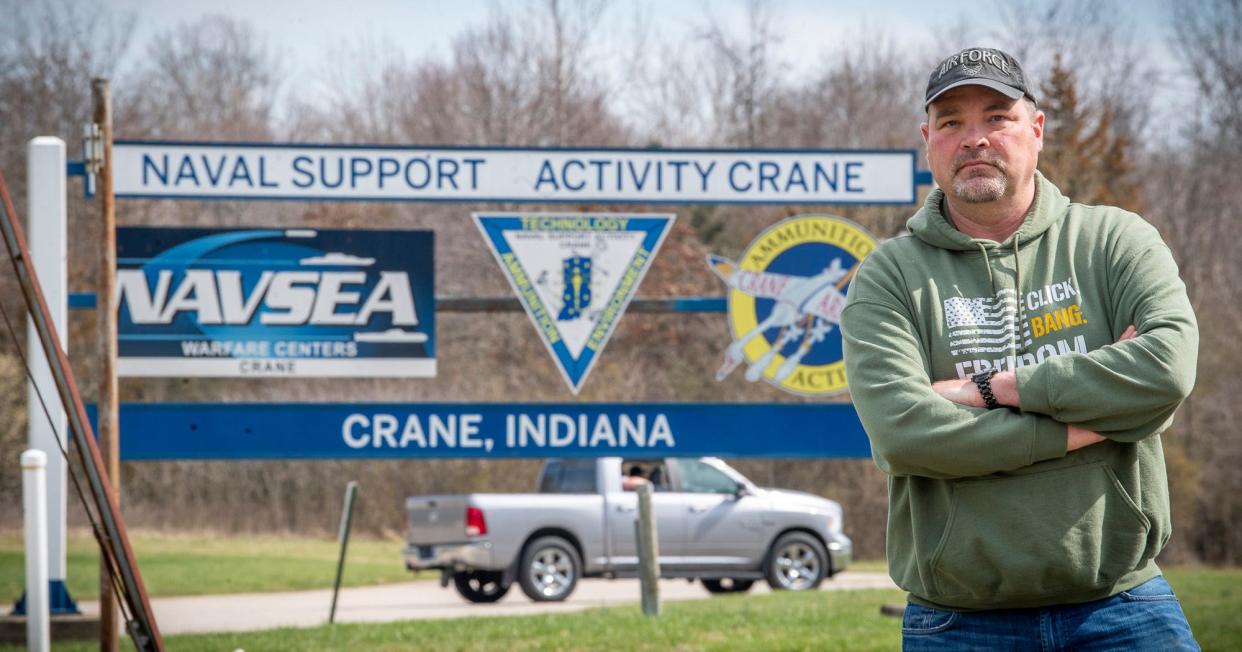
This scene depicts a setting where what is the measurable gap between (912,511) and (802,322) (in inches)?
238

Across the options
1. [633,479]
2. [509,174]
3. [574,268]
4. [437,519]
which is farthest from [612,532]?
[509,174]

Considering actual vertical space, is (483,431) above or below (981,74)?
below

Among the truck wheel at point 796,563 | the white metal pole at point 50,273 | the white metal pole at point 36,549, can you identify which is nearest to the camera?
the white metal pole at point 36,549

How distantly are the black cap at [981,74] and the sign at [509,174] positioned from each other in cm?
561

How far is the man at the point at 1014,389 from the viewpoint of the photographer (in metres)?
2.96

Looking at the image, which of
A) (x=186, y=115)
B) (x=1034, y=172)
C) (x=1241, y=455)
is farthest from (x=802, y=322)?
(x=186, y=115)

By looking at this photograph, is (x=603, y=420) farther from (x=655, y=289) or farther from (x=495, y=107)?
(x=495, y=107)

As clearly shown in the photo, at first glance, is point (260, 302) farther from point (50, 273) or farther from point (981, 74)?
point (981, 74)

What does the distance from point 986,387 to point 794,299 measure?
6064 mm

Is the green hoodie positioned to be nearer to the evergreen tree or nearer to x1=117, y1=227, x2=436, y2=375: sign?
x1=117, y1=227, x2=436, y2=375: sign

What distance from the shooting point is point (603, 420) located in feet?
29.2

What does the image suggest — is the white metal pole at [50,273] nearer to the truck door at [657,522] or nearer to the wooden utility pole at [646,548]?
Answer: the wooden utility pole at [646,548]

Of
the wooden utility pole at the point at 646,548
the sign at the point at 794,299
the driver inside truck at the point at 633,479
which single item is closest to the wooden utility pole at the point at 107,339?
the sign at the point at 794,299

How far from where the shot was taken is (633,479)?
13773mm
